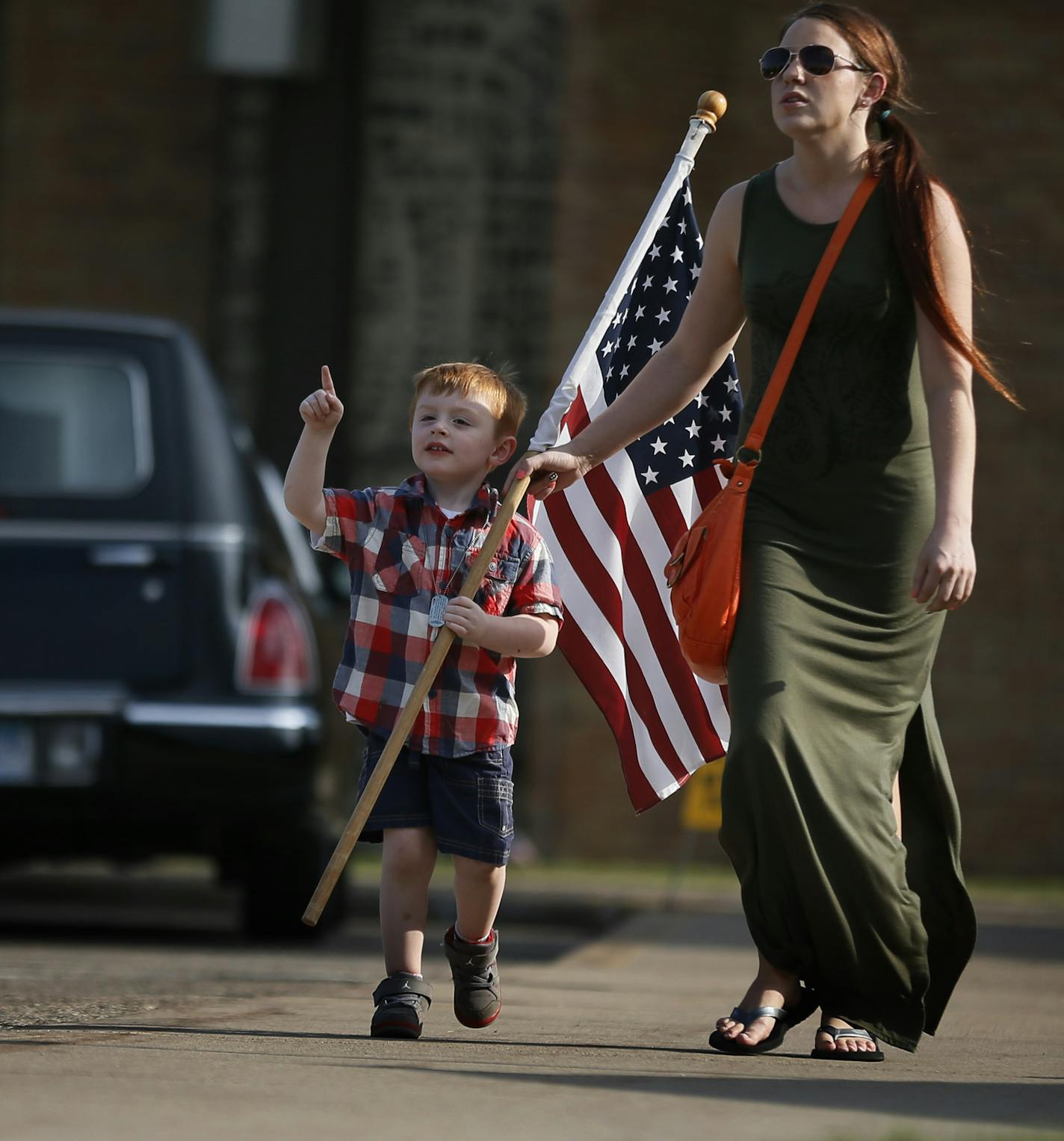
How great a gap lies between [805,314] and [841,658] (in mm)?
645

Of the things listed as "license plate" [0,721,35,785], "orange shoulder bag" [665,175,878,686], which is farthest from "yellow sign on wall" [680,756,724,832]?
"orange shoulder bag" [665,175,878,686]

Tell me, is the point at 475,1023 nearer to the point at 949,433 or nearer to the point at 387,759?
the point at 387,759

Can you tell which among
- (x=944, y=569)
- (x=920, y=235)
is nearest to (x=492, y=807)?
(x=944, y=569)

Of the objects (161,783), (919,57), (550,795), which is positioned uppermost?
(919,57)

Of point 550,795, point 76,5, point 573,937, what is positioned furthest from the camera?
point 76,5

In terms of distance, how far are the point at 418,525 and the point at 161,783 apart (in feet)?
7.78

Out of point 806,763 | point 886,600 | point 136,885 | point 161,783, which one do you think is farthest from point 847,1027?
point 136,885

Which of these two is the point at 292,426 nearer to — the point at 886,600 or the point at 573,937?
the point at 573,937

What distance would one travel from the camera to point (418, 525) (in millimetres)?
4141

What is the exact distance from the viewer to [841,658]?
4047 mm

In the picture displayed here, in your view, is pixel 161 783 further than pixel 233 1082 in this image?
Yes

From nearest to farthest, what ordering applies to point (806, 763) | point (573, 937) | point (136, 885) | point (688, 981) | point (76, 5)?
point (806, 763) → point (688, 981) → point (573, 937) → point (136, 885) → point (76, 5)

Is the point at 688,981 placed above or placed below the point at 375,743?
below

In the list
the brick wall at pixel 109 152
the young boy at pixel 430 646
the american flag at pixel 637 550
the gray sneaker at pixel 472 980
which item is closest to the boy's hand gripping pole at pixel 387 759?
the young boy at pixel 430 646
